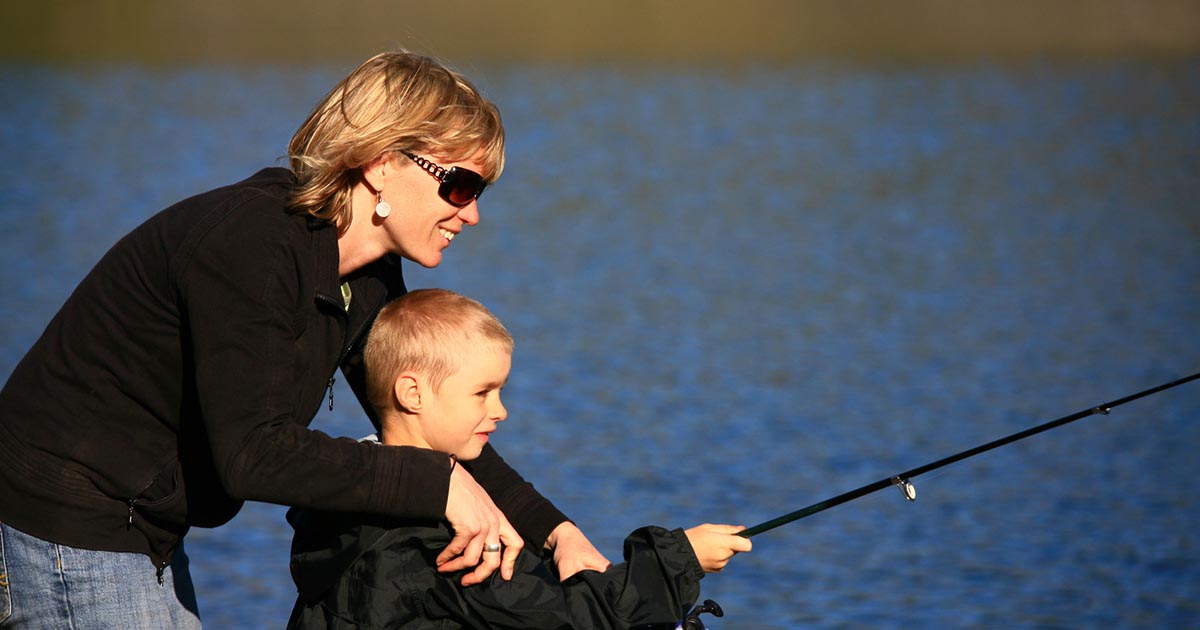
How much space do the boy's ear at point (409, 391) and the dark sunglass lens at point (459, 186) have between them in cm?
32

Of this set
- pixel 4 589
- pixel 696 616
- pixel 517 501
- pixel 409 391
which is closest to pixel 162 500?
pixel 4 589

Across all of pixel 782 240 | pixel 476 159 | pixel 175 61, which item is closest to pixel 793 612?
pixel 476 159

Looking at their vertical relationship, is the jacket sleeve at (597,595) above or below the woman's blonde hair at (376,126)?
below

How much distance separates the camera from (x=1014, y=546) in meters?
6.01

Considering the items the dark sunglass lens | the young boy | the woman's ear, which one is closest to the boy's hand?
the young boy

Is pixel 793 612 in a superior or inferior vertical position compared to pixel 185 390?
superior

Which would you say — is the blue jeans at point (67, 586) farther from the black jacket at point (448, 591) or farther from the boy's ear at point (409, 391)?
the boy's ear at point (409, 391)

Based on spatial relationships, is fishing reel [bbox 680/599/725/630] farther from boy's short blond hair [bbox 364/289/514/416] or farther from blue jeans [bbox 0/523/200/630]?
blue jeans [bbox 0/523/200/630]

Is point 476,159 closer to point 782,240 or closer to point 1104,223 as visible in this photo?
point 782,240

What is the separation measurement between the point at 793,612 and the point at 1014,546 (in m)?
1.18

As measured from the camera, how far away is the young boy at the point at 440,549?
2402 millimetres

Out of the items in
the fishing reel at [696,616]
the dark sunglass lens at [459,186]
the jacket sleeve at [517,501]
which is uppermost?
the dark sunglass lens at [459,186]

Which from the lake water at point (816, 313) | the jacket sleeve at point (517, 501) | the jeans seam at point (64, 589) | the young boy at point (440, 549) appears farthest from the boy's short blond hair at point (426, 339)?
the lake water at point (816, 313)

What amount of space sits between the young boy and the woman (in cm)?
7
